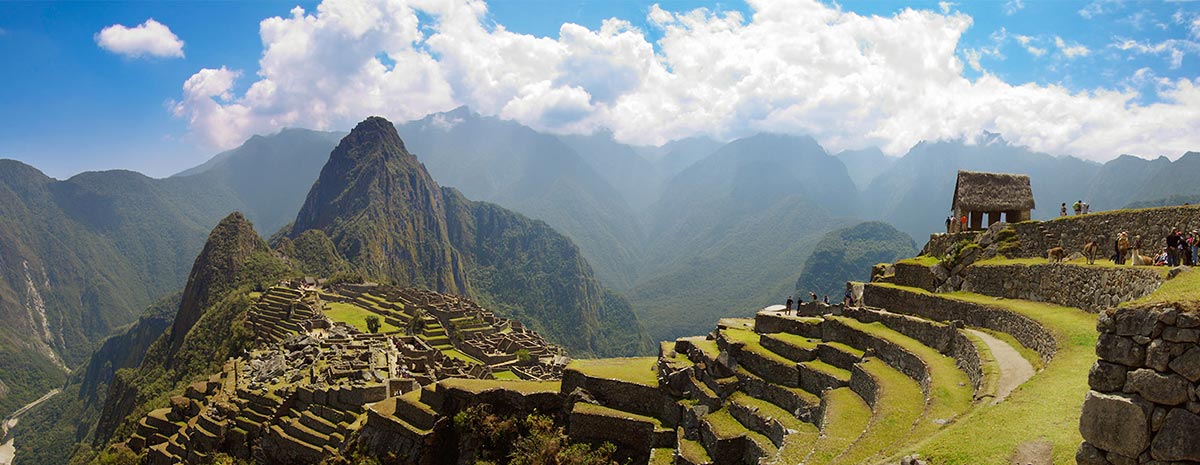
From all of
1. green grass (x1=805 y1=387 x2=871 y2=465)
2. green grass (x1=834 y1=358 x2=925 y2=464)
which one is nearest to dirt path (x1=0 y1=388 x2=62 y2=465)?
green grass (x1=805 y1=387 x2=871 y2=465)

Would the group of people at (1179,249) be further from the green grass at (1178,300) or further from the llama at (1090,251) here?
the green grass at (1178,300)

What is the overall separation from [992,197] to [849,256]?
5287 inches

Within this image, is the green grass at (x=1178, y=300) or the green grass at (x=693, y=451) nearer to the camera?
the green grass at (x=1178, y=300)

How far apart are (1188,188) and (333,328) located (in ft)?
389

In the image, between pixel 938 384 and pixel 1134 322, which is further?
pixel 938 384

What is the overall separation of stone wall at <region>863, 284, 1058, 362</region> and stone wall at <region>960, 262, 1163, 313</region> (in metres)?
1.35

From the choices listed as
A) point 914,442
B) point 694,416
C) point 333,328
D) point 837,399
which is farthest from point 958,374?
point 333,328

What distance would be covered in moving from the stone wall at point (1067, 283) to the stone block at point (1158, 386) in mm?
7373

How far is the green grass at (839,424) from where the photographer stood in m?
11.6

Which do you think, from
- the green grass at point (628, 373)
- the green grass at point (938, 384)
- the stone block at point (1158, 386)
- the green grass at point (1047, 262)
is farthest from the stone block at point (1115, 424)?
the green grass at point (628, 373)

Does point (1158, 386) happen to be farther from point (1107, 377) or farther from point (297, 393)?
point (297, 393)

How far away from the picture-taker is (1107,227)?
53.6 ft

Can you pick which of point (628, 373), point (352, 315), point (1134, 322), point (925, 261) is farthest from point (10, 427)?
point (1134, 322)

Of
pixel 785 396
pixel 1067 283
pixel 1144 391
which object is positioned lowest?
pixel 785 396
